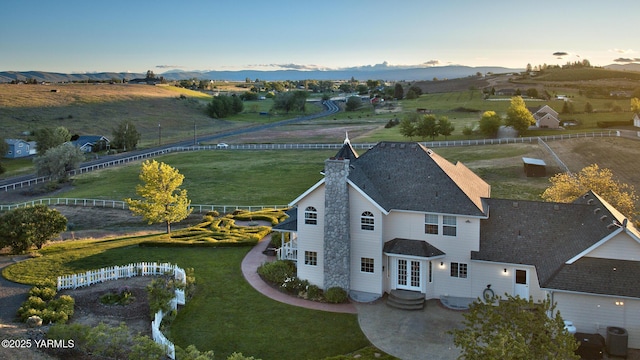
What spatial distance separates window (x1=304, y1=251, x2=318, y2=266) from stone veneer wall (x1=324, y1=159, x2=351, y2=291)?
1.27 metres

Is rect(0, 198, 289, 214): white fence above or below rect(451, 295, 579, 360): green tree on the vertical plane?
below

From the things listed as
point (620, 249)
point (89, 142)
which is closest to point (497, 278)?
point (620, 249)

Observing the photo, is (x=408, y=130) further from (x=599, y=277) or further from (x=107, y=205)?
(x=599, y=277)

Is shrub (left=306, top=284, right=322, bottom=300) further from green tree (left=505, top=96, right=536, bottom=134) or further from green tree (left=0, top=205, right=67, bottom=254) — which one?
green tree (left=505, top=96, right=536, bottom=134)

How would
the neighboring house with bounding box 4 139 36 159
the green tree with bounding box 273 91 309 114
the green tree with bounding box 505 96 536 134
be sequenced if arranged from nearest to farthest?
the green tree with bounding box 505 96 536 134, the neighboring house with bounding box 4 139 36 159, the green tree with bounding box 273 91 309 114

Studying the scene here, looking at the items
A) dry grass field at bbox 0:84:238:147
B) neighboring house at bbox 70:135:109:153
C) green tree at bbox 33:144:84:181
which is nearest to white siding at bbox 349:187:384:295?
green tree at bbox 33:144:84:181

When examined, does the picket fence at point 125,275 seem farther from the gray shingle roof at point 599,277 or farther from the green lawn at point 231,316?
the gray shingle roof at point 599,277

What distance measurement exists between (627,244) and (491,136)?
78.0 metres

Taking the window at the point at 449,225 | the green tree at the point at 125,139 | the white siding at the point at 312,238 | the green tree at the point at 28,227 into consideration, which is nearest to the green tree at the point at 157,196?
the green tree at the point at 28,227

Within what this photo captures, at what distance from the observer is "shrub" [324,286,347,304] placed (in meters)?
29.4

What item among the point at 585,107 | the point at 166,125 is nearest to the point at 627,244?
the point at 585,107

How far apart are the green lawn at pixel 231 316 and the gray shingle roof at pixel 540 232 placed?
9.12 metres

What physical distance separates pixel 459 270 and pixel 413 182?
577cm

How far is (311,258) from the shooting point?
1244 inches
